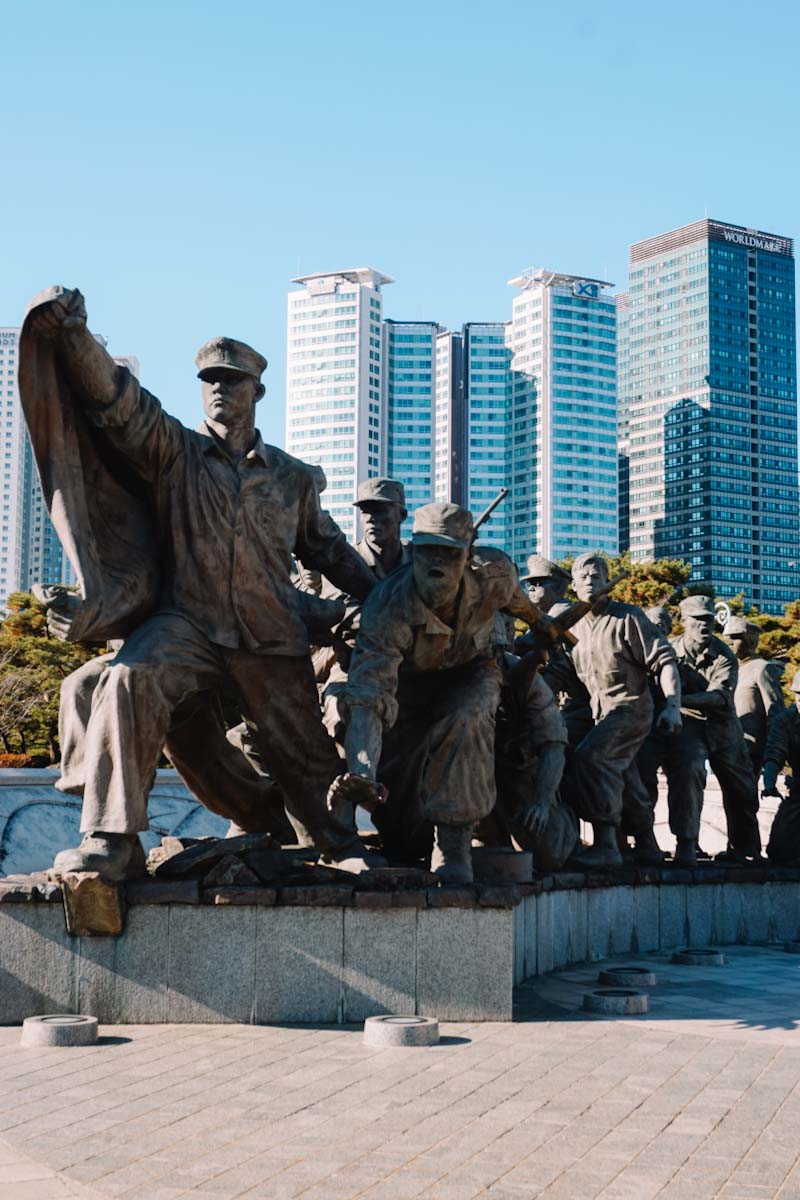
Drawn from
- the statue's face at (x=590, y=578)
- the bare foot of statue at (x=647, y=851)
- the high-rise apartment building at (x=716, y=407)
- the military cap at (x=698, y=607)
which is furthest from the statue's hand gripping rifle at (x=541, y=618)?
the high-rise apartment building at (x=716, y=407)

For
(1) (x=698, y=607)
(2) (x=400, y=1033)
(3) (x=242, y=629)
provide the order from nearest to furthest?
(2) (x=400, y=1033) → (3) (x=242, y=629) → (1) (x=698, y=607)

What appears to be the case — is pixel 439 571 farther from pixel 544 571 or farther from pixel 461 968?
pixel 544 571

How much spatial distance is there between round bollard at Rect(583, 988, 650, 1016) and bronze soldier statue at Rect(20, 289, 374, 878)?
135cm

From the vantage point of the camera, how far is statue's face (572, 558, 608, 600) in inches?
403

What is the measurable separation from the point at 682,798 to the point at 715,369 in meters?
83.4

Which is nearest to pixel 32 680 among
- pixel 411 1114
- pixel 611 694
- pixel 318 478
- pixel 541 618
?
pixel 611 694

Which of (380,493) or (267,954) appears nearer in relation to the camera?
Result: (267,954)

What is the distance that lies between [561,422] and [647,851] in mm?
66039

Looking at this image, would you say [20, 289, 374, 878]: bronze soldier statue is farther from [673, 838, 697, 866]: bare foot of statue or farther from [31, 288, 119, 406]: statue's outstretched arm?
[673, 838, 697, 866]: bare foot of statue

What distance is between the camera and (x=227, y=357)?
7.08 m

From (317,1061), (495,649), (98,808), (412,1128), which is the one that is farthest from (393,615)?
(412,1128)

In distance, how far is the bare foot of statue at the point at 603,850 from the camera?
32.9 feet

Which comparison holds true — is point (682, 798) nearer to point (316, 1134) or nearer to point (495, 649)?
point (495, 649)

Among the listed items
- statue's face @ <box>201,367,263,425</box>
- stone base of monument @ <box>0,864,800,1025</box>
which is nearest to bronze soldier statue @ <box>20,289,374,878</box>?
statue's face @ <box>201,367,263,425</box>
